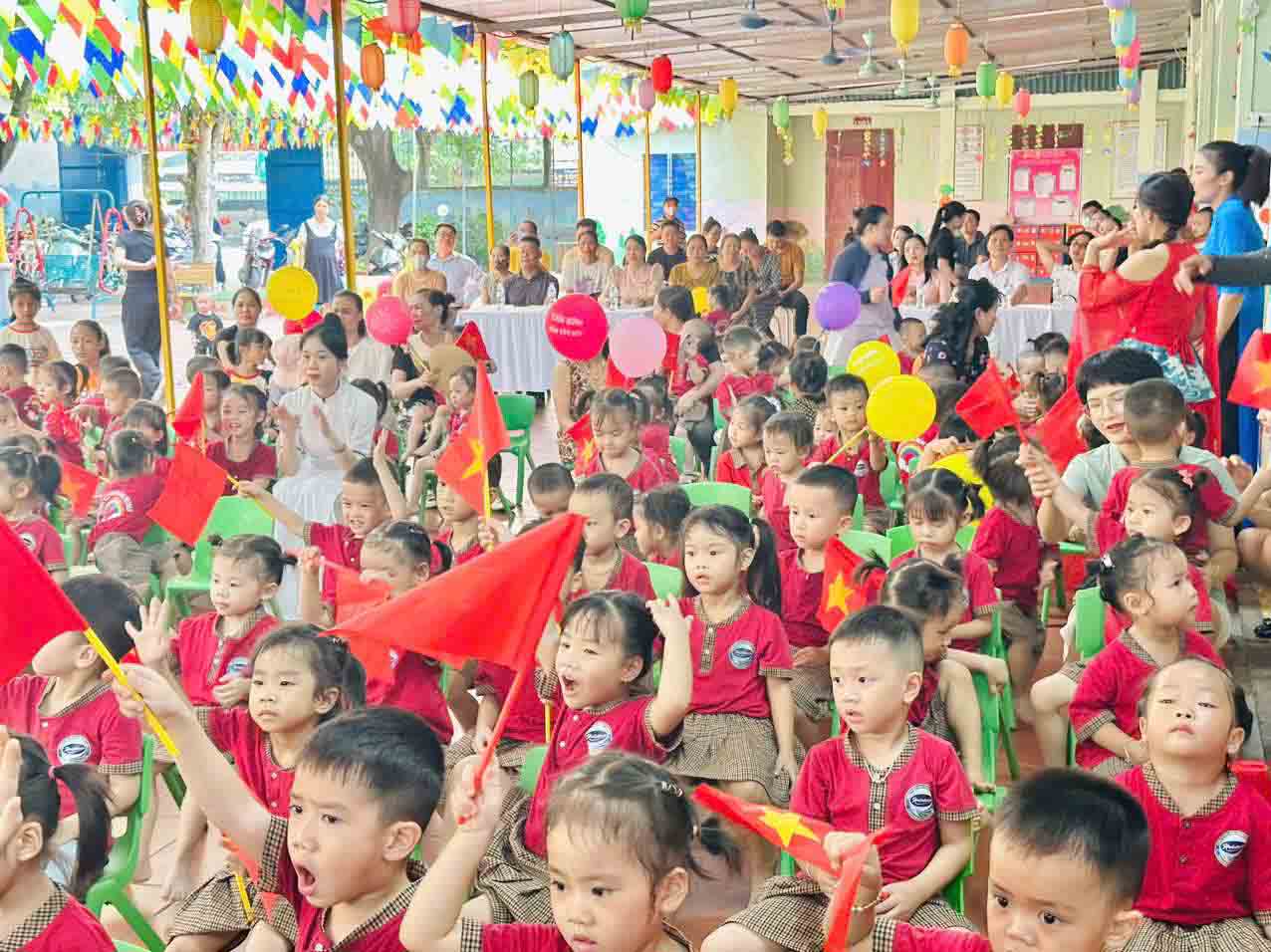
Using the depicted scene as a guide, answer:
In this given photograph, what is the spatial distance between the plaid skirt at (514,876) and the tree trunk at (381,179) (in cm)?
1474

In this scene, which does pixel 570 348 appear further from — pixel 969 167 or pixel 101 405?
pixel 969 167

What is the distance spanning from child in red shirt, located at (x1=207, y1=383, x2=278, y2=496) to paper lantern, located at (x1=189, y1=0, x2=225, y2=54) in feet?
7.11

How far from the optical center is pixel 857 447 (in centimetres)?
477

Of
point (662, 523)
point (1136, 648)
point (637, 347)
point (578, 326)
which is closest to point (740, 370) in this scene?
point (637, 347)

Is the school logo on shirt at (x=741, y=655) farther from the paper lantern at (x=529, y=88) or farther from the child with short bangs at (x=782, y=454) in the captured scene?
the paper lantern at (x=529, y=88)

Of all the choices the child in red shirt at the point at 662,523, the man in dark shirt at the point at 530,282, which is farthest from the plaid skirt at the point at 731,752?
the man in dark shirt at the point at 530,282

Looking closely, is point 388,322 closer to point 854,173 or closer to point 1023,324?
point 1023,324

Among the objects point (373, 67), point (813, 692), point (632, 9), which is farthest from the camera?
point (373, 67)

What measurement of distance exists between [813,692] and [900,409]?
1136mm

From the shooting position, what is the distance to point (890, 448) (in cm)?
503

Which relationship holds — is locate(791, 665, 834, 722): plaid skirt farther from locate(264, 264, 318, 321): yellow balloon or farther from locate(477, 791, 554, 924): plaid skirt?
locate(264, 264, 318, 321): yellow balloon

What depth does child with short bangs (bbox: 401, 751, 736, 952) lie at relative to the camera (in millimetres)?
1826

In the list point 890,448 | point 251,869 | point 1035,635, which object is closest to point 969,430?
point 890,448

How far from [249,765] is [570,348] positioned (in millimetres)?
3401
